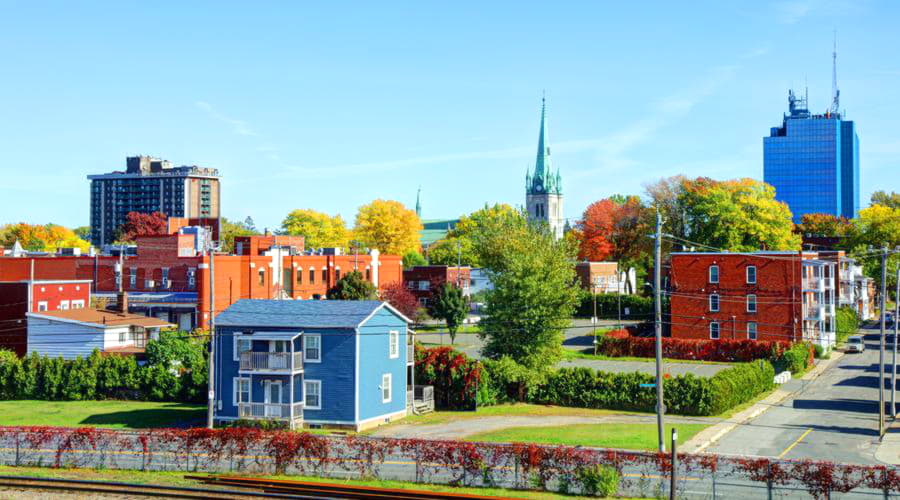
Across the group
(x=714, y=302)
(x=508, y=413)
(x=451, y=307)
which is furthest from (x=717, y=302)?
(x=508, y=413)

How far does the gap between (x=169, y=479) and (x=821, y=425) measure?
35.4 meters

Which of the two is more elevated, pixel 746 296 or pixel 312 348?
pixel 746 296

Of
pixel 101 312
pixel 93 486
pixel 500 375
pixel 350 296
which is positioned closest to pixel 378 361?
pixel 500 375

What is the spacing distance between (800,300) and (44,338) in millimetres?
58800

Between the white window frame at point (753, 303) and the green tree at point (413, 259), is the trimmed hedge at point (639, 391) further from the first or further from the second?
the green tree at point (413, 259)

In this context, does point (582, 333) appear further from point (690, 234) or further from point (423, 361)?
point (423, 361)

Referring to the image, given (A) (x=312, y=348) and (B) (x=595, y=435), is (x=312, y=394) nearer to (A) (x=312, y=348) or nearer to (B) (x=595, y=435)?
(A) (x=312, y=348)

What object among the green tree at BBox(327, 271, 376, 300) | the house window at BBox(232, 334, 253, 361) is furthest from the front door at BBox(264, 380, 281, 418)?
the green tree at BBox(327, 271, 376, 300)

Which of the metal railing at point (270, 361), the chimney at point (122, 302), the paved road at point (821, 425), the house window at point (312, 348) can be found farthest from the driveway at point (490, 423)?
the chimney at point (122, 302)

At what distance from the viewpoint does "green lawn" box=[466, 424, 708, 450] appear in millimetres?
44719

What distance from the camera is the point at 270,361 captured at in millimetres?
49812

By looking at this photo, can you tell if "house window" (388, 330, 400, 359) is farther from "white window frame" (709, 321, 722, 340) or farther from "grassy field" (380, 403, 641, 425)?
"white window frame" (709, 321, 722, 340)

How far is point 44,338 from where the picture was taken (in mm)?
65062

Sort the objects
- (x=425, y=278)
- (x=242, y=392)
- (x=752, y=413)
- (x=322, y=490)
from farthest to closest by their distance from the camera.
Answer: (x=425, y=278) < (x=752, y=413) < (x=242, y=392) < (x=322, y=490)
